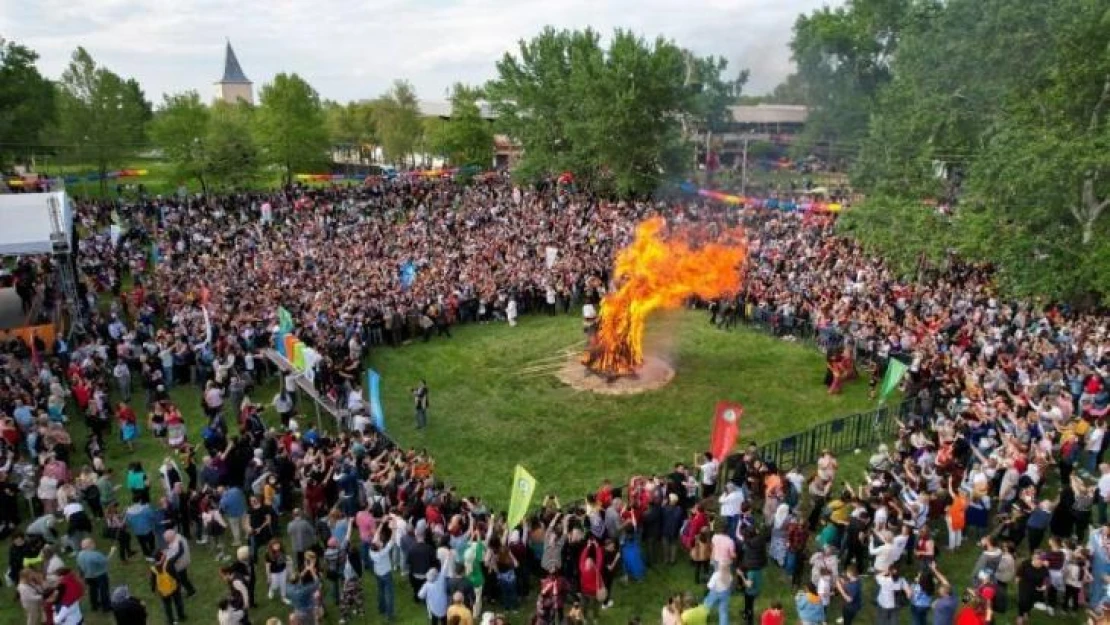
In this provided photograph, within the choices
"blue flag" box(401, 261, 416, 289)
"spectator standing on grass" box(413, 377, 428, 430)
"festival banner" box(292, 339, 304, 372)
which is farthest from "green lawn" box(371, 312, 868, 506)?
"blue flag" box(401, 261, 416, 289)

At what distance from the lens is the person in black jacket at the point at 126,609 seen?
388 inches

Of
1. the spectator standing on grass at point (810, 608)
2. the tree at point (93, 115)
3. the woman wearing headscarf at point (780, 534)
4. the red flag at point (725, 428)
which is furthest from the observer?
the tree at point (93, 115)

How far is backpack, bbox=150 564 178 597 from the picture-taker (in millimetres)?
10859

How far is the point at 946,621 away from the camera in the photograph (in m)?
9.65

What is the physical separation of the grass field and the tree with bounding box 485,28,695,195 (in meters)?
19.4

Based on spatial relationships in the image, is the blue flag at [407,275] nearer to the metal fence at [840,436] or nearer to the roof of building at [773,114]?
the metal fence at [840,436]

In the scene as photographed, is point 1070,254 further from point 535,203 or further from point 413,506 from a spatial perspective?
point 535,203

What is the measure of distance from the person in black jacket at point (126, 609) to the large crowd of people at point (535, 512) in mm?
28

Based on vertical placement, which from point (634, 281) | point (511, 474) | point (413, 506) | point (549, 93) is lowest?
point (511, 474)

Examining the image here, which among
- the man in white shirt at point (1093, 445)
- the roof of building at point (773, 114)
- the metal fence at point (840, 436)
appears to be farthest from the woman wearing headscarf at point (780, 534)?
the roof of building at point (773, 114)

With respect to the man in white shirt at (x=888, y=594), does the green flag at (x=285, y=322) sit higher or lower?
higher

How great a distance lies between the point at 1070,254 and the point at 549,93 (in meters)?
31.8

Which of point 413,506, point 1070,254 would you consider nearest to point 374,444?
point 413,506

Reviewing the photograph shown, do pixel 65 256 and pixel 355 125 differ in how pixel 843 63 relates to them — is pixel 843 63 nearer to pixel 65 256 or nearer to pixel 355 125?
pixel 355 125
